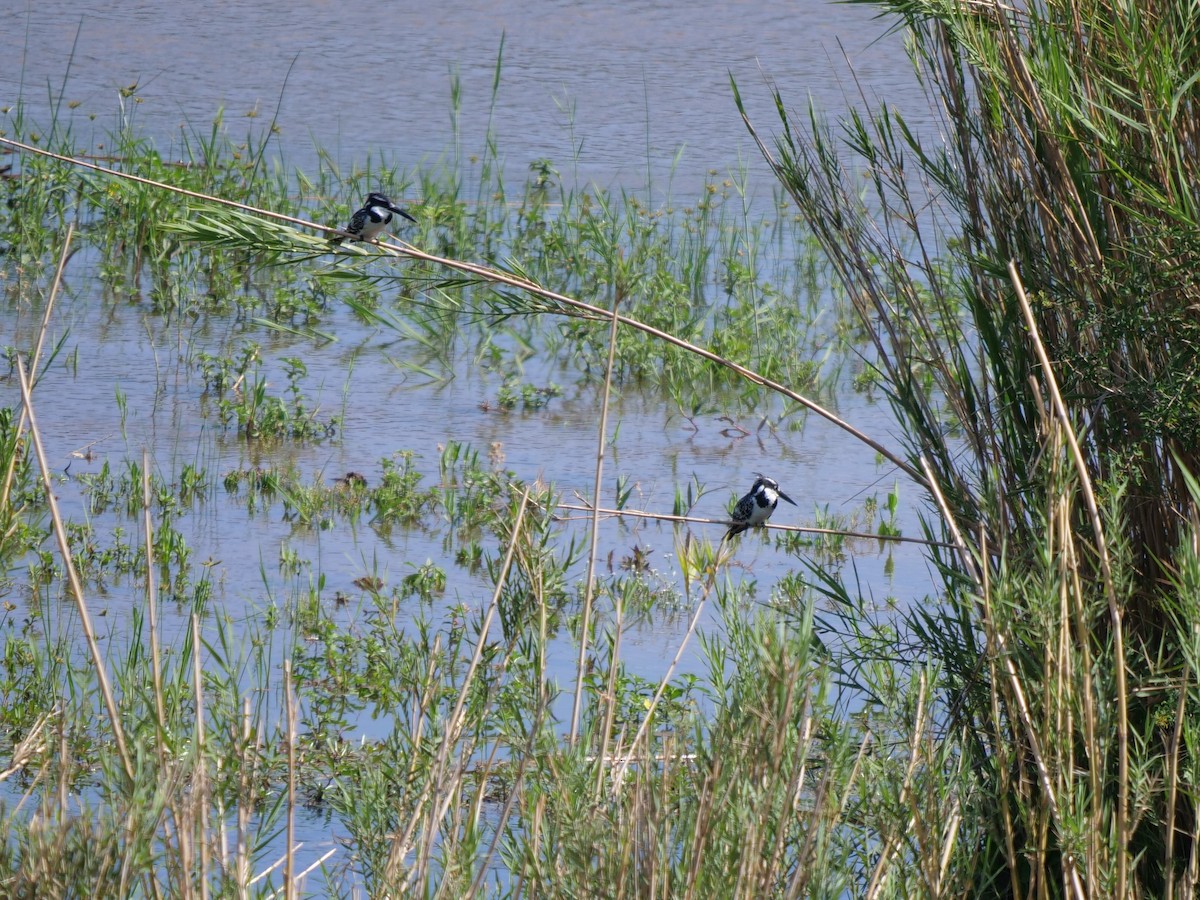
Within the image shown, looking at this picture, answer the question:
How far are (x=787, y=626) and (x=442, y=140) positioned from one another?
7.90m

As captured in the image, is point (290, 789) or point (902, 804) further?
point (902, 804)

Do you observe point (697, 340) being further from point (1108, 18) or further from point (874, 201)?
point (1108, 18)

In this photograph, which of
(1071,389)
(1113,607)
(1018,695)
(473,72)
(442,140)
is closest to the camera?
(1113,607)

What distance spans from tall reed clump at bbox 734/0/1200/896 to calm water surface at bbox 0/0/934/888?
476mm

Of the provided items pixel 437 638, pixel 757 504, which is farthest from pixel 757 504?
pixel 437 638

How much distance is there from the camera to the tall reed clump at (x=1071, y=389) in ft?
8.21

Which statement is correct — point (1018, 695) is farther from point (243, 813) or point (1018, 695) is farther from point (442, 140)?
point (442, 140)

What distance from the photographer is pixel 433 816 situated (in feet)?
7.93

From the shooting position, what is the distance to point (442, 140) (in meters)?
9.95

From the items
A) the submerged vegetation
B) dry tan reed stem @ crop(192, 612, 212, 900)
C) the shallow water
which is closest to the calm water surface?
the shallow water

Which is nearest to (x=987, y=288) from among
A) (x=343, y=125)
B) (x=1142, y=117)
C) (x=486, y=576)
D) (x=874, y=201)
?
(x=1142, y=117)

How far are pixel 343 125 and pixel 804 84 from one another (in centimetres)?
270

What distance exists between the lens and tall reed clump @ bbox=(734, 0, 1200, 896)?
2.50 meters

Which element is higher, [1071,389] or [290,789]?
[1071,389]
